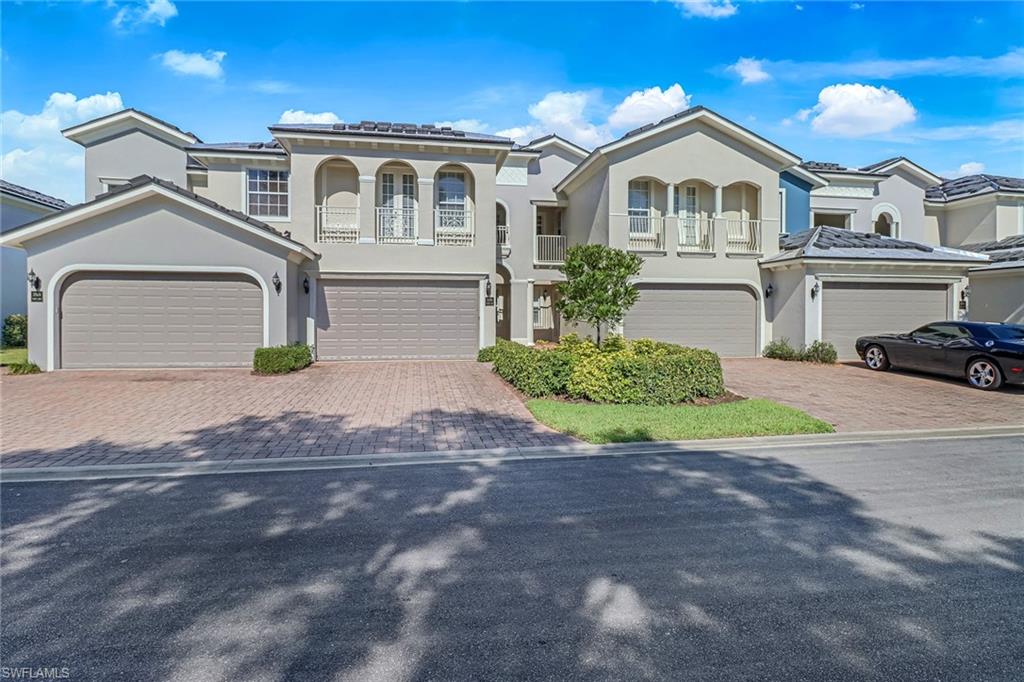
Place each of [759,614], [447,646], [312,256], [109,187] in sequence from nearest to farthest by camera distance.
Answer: [447,646] → [759,614] → [312,256] → [109,187]

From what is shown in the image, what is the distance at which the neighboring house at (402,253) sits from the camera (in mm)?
14117

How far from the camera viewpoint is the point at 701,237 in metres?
18.7

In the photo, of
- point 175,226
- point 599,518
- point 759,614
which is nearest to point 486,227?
point 175,226

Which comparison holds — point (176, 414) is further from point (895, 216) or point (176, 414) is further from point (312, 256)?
point (895, 216)

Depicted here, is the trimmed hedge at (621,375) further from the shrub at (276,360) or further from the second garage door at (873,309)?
the second garage door at (873,309)

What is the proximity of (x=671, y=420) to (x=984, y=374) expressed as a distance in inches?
330

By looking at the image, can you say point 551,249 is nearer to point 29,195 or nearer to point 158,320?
point 158,320

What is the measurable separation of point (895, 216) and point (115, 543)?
95.5 ft

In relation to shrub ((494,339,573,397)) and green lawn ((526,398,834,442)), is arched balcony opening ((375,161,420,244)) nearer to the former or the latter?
shrub ((494,339,573,397))

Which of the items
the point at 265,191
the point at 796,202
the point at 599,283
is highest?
the point at 796,202

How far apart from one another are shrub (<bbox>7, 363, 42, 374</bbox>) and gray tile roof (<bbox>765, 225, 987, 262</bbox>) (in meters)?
20.9

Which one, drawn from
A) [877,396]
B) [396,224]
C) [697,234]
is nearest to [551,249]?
[697,234]

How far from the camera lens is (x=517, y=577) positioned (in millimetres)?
3783

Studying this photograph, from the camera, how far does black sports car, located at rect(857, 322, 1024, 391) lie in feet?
37.7
